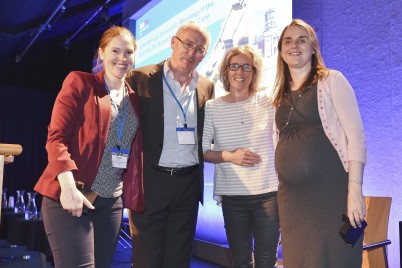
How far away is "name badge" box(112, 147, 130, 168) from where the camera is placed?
1.77 meters

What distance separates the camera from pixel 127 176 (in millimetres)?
1879

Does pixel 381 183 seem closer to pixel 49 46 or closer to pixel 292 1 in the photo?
pixel 292 1

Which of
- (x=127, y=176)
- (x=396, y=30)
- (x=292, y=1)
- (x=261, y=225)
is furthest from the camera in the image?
(x=292, y=1)

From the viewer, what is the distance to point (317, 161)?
1661mm

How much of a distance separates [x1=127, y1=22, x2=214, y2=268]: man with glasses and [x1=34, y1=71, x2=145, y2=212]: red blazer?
43 cm

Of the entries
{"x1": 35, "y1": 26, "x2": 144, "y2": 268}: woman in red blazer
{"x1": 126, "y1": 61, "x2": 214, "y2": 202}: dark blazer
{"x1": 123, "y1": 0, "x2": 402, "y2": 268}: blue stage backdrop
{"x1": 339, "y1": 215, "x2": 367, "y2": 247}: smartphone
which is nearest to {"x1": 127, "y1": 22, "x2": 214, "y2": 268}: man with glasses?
{"x1": 126, "y1": 61, "x2": 214, "y2": 202}: dark blazer

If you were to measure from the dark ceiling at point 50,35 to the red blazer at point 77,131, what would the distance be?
16.4ft

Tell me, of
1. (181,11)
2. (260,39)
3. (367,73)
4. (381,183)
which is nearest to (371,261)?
(381,183)

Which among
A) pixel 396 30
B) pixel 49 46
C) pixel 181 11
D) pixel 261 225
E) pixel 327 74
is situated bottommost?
pixel 261 225

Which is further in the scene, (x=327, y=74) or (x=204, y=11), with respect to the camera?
(x=204, y=11)

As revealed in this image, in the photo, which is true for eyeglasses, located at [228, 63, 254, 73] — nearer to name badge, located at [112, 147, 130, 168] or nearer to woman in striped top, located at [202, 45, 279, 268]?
woman in striped top, located at [202, 45, 279, 268]

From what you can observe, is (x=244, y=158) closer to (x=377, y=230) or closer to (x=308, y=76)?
(x=308, y=76)

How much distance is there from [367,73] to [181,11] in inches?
106

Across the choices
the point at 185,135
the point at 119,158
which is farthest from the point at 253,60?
the point at 119,158
